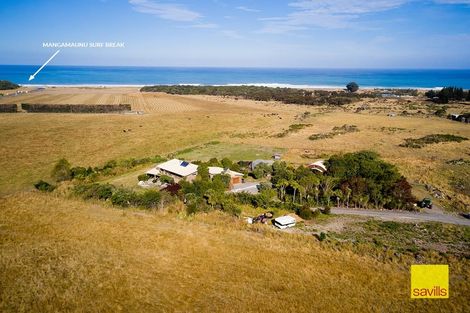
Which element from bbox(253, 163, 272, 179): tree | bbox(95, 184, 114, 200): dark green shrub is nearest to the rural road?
bbox(253, 163, 272, 179): tree

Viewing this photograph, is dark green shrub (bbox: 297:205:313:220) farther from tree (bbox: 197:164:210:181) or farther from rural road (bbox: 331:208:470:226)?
tree (bbox: 197:164:210:181)

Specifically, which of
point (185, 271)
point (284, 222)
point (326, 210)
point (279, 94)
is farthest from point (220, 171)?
point (279, 94)

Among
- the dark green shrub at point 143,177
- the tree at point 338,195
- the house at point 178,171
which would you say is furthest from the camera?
the dark green shrub at point 143,177

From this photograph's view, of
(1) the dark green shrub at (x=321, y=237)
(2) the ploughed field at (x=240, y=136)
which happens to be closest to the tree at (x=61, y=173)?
(2) the ploughed field at (x=240, y=136)

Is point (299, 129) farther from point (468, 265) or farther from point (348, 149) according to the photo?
point (468, 265)

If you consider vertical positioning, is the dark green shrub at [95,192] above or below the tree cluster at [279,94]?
below

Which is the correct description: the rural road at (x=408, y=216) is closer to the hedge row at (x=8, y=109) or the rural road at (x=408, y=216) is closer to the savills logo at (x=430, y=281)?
the savills logo at (x=430, y=281)
